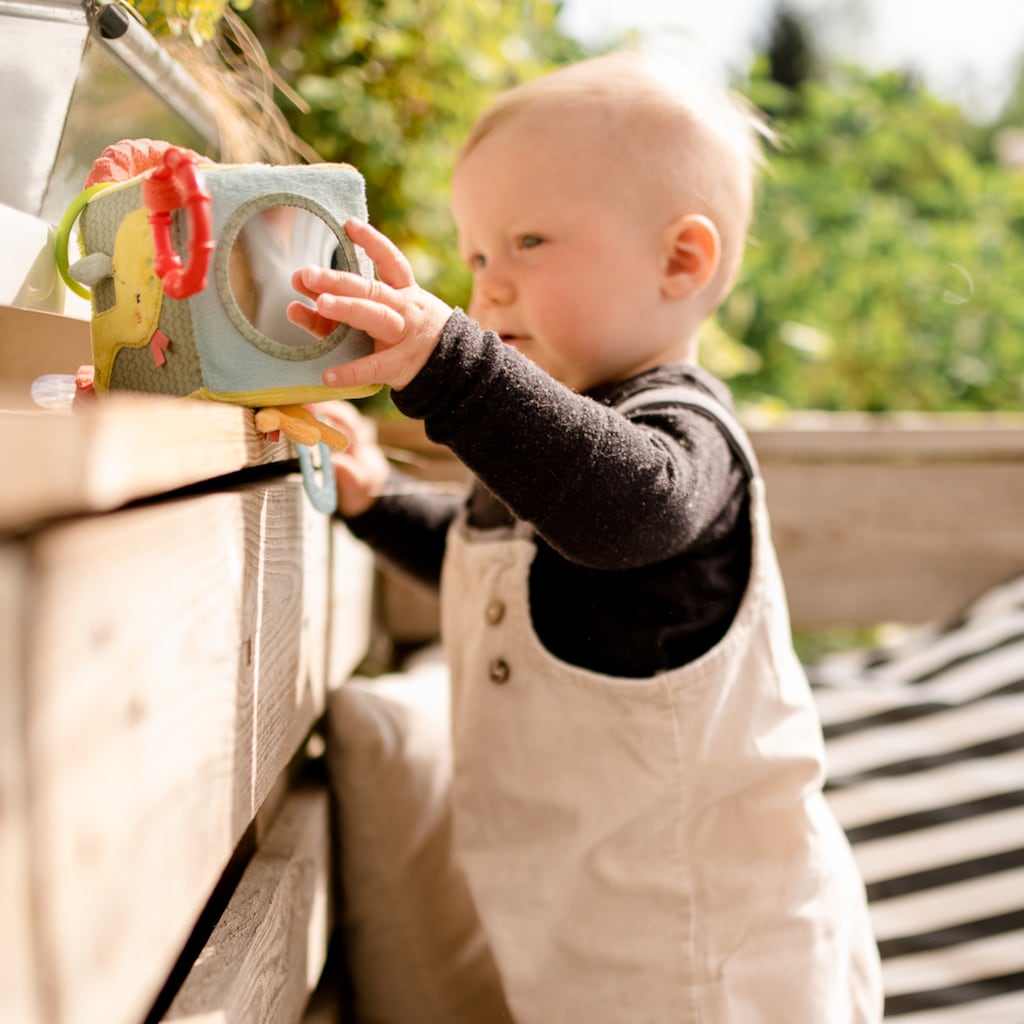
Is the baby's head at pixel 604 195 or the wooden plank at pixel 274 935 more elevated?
the baby's head at pixel 604 195

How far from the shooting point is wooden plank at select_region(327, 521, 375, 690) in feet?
3.84

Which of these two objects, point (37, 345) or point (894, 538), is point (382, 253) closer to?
point (37, 345)

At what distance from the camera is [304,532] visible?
90cm

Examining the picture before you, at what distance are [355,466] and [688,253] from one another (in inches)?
16.1

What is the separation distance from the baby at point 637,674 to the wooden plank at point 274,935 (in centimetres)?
14

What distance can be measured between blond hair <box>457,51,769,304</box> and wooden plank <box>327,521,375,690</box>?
18.0 inches

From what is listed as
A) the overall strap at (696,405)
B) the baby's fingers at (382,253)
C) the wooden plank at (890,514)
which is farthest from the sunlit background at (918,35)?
the baby's fingers at (382,253)

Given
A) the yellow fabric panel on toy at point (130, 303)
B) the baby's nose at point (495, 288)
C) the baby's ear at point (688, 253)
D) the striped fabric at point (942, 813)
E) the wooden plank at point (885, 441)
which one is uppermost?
the yellow fabric panel on toy at point (130, 303)

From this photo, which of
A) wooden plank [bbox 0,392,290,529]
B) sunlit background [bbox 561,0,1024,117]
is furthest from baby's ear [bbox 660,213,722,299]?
sunlit background [bbox 561,0,1024,117]

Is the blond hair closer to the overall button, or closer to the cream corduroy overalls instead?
the cream corduroy overalls

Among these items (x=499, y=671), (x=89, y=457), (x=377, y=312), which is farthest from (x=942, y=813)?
(x=89, y=457)

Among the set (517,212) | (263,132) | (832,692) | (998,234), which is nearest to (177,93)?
(263,132)

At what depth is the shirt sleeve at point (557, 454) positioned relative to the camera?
2.23 ft

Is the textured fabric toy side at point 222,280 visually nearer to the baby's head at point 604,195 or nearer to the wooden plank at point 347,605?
the baby's head at point 604,195
